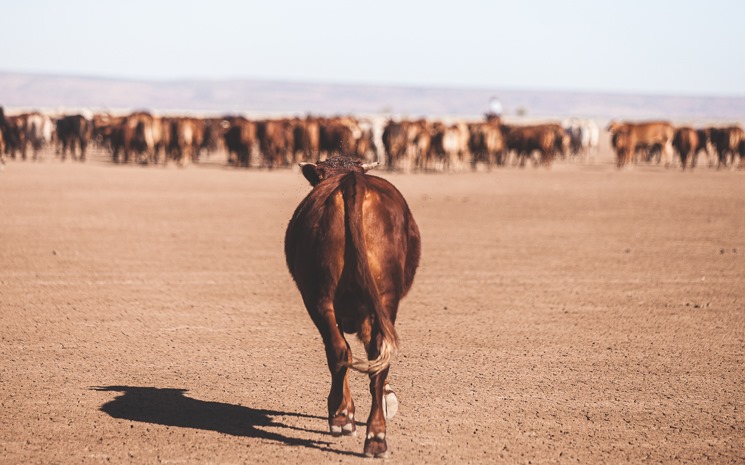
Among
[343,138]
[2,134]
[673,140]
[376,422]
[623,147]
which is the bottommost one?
[376,422]

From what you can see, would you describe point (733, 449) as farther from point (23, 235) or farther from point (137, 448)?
point (23, 235)

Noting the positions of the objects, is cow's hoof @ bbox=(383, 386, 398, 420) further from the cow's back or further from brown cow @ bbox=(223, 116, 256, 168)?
brown cow @ bbox=(223, 116, 256, 168)

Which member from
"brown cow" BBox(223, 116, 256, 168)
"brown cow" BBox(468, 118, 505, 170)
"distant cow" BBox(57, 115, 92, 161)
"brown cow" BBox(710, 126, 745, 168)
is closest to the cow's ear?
"brown cow" BBox(223, 116, 256, 168)

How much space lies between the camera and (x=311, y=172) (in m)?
6.22

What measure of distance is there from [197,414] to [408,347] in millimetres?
2469

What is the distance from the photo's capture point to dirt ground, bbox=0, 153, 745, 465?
5.84 metres

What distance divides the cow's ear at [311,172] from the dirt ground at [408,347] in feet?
4.89

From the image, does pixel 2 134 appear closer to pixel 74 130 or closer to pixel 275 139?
pixel 74 130

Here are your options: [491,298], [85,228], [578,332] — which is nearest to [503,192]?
[85,228]

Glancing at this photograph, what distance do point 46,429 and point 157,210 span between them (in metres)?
14.4

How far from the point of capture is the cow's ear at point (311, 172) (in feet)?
20.2

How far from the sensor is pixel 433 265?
520 inches

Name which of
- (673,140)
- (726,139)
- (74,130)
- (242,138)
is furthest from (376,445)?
(726,139)

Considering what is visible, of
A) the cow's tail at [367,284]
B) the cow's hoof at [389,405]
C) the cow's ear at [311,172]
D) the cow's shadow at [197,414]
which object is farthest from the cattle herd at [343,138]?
the cow's tail at [367,284]
